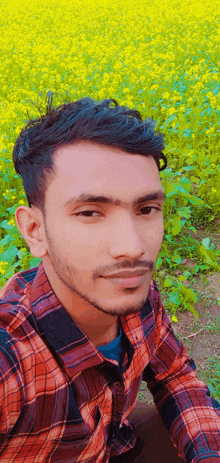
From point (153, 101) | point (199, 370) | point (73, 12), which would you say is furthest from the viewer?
point (73, 12)

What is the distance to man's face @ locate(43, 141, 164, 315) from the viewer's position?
3.27 feet

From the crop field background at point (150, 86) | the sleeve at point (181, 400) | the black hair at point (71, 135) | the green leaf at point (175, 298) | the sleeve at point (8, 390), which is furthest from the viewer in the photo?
the crop field background at point (150, 86)

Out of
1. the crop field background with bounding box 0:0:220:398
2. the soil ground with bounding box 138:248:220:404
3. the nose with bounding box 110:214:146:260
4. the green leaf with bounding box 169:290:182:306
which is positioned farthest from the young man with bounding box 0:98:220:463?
the green leaf with bounding box 169:290:182:306

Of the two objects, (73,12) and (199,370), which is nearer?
(199,370)

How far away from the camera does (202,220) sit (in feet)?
11.6

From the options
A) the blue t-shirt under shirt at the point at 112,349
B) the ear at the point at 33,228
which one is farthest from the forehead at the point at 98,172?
the blue t-shirt under shirt at the point at 112,349

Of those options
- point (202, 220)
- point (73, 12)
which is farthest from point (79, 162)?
point (73, 12)

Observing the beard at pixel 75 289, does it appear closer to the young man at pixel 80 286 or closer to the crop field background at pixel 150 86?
the young man at pixel 80 286

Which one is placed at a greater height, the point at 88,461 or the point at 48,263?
the point at 48,263

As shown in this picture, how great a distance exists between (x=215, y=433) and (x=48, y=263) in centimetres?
84

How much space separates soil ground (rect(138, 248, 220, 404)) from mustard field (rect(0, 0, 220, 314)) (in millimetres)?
100

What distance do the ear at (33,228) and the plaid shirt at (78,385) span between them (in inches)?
3.8

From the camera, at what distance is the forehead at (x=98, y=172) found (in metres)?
1.01

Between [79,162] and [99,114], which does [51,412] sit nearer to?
[79,162]
